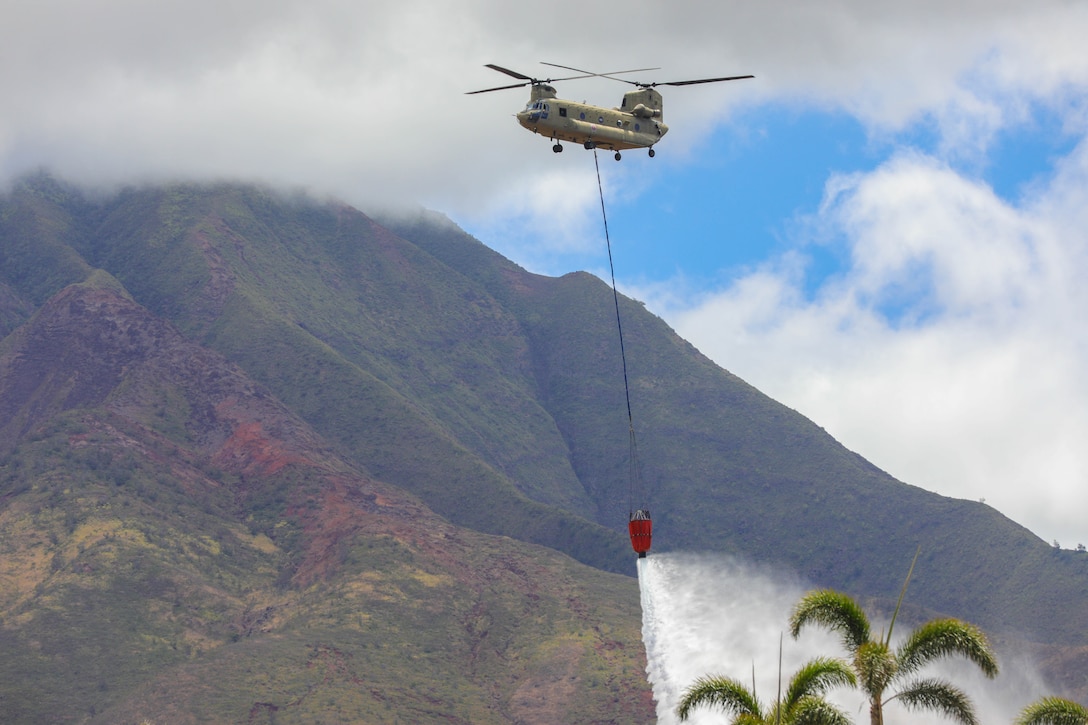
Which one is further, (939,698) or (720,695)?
(720,695)

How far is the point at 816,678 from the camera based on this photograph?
41.1m

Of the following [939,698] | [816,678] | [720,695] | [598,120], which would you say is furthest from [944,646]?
[598,120]

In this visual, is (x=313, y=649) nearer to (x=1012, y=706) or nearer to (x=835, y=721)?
(x=1012, y=706)

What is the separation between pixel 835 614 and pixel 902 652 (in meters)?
2.12

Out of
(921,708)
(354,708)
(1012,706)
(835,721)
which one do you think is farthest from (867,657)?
(354,708)

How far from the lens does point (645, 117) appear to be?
79125mm

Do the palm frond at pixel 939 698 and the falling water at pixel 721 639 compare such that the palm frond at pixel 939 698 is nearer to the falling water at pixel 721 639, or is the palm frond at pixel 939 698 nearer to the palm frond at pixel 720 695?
the palm frond at pixel 720 695

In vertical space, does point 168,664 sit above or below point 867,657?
above

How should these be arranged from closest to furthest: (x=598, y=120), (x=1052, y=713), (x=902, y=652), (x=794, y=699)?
1. (x=1052, y=713)
2. (x=902, y=652)
3. (x=794, y=699)
4. (x=598, y=120)

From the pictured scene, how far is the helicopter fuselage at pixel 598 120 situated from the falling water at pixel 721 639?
25.9m

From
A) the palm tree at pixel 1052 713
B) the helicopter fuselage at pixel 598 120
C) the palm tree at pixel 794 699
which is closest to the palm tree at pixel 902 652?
the palm tree at pixel 794 699

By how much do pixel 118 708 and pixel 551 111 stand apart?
4992 inches

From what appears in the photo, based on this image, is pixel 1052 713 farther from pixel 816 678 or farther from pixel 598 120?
pixel 598 120

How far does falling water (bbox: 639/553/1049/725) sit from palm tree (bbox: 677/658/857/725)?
1268 inches
